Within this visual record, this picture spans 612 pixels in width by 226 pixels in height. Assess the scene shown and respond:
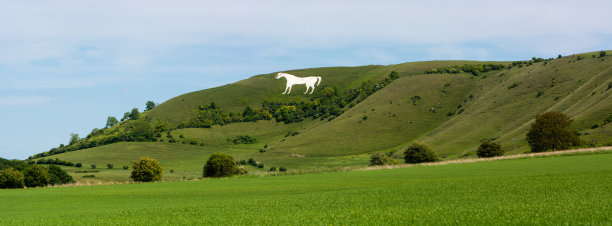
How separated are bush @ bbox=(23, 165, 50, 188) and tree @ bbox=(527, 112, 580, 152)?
81.0m

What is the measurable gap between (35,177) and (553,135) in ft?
276

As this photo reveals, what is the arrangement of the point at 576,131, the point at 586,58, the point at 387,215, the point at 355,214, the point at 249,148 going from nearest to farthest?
the point at 387,215 → the point at 355,214 → the point at 576,131 → the point at 586,58 → the point at 249,148

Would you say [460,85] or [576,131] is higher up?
[460,85]

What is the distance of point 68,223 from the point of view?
2350cm

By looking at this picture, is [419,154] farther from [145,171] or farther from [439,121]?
[439,121]

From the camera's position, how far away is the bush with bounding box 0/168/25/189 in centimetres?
6775

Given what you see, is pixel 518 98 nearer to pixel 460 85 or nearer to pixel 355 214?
pixel 460 85

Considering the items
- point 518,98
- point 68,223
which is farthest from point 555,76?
point 68,223

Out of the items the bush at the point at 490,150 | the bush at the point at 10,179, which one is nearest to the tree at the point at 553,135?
the bush at the point at 490,150

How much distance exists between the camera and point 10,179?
67.8 meters

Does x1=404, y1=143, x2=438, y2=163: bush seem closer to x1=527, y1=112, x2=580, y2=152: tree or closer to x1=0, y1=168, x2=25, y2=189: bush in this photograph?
x1=527, y1=112, x2=580, y2=152: tree

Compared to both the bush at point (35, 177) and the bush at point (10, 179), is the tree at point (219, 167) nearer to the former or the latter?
the bush at point (35, 177)

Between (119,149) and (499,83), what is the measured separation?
13532 cm

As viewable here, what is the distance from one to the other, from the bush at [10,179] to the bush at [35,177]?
1869 mm
